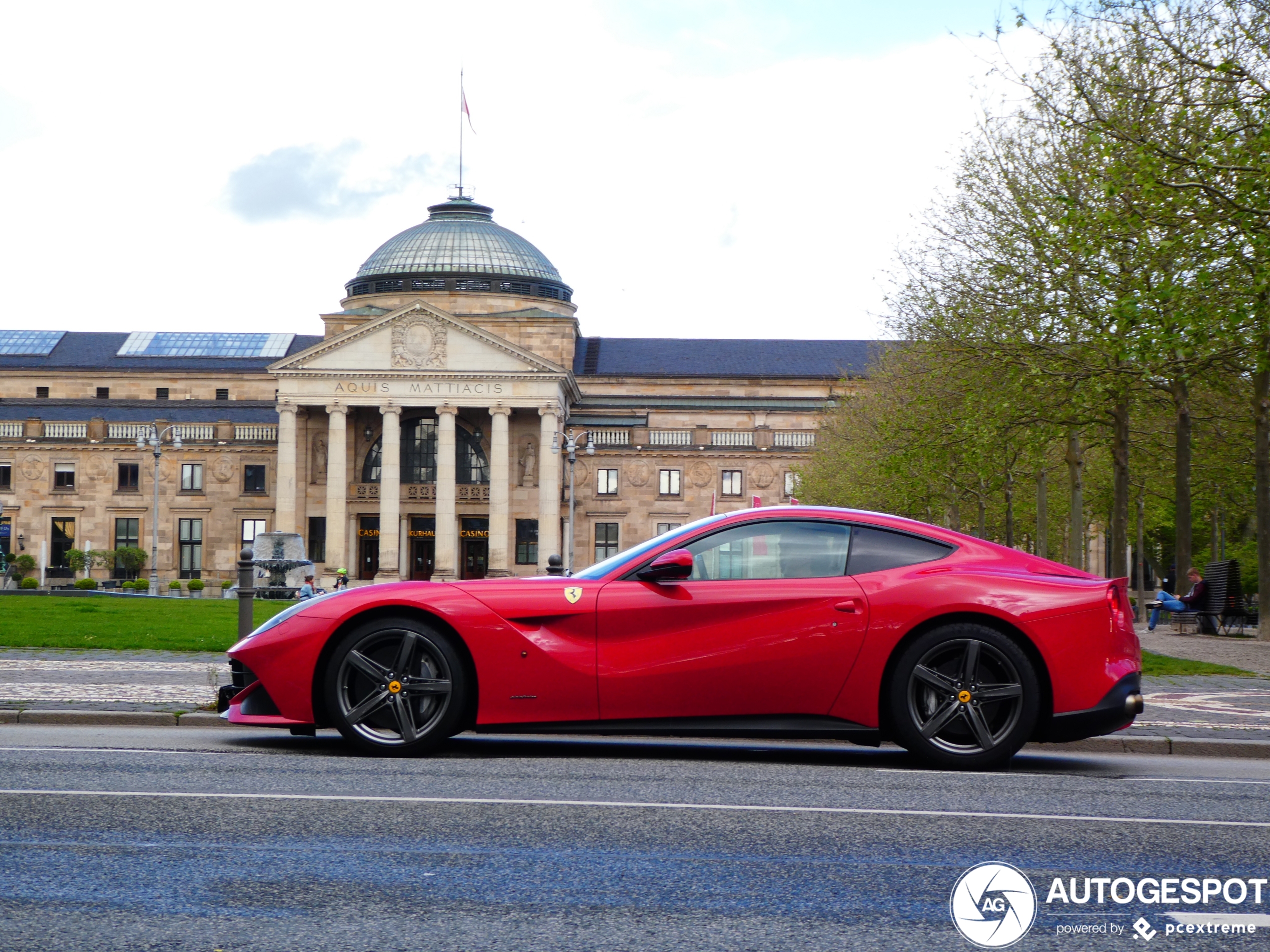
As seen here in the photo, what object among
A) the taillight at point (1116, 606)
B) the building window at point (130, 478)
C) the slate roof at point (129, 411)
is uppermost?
the slate roof at point (129, 411)

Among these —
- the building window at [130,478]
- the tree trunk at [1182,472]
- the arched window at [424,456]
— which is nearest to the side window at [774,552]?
the tree trunk at [1182,472]

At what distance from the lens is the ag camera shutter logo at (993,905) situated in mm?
4562

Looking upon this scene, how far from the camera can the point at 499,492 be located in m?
76.8

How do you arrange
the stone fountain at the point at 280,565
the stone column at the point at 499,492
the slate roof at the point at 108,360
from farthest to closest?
the slate roof at the point at 108,360 → the stone column at the point at 499,492 → the stone fountain at the point at 280,565

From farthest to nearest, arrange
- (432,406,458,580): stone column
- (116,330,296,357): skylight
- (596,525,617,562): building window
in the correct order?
(116,330,296,357): skylight < (596,525,617,562): building window < (432,406,458,580): stone column

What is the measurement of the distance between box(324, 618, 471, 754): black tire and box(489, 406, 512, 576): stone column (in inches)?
2652

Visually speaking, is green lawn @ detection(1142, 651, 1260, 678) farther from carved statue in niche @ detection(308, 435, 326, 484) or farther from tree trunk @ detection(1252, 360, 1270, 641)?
carved statue in niche @ detection(308, 435, 326, 484)

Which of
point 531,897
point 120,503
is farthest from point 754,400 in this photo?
point 531,897

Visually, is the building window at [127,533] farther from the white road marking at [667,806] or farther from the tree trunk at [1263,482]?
the white road marking at [667,806]

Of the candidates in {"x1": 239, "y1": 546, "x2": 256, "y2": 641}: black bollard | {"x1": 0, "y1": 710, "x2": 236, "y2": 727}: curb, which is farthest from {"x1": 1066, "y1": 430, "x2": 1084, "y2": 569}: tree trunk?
{"x1": 0, "y1": 710, "x2": 236, "y2": 727}: curb

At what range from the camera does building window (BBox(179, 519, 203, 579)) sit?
79.6 meters

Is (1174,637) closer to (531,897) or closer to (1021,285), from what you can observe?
(1021,285)

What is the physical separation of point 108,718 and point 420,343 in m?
65.8

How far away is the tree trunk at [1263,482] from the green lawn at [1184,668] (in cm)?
682
